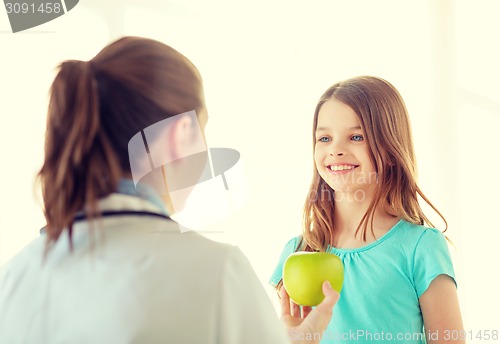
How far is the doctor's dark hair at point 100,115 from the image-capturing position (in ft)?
2.13

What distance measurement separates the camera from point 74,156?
0.65 metres

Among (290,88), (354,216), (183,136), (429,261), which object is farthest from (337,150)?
(290,88)

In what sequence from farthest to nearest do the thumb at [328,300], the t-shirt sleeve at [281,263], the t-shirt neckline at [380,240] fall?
the t-shirt sleeve at [281,263], the t-shirt neckline at [380,240], the thumb at [328,300]

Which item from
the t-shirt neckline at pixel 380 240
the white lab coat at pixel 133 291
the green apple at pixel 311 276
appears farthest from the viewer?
the t-shirt neckline at pixel 380 240

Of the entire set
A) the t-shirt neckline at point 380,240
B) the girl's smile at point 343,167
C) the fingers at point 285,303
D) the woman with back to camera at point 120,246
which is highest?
the woman with back to camera at point 120,246

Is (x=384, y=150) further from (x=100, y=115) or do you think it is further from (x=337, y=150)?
(x=100, y=115)

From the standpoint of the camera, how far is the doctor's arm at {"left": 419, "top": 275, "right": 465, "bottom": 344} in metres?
1.16

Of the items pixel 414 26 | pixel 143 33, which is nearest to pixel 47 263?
pixel 143 33

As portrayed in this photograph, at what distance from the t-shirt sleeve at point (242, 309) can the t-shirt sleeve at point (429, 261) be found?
603 mm

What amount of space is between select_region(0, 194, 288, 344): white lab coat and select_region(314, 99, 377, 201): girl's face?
66 centimetres

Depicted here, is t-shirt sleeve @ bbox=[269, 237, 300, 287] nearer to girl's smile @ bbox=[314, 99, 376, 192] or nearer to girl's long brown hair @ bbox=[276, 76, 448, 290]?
girl's long brown hair @ bbox=[276, 76, 448, 290]

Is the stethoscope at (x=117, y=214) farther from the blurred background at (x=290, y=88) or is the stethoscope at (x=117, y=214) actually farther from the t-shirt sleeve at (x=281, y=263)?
the blurred background at (x=290, y=88)

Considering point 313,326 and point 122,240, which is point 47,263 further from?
point 313,326

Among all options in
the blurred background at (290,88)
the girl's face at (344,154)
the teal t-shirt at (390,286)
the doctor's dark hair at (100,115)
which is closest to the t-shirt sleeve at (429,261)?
the teal t-shirt at (390,286)
